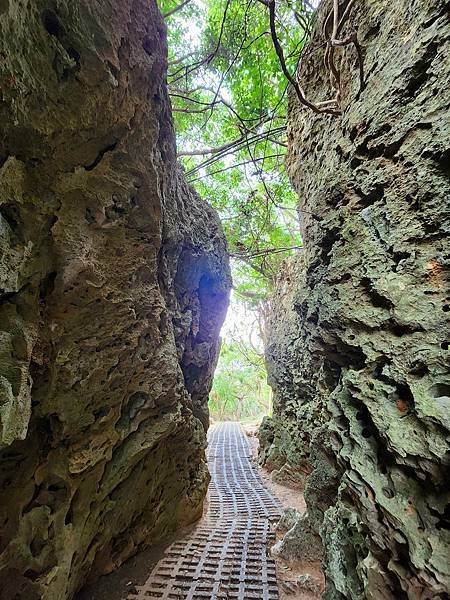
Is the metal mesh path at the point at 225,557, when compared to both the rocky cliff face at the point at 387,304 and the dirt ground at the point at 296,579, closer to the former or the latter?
the dirt ground at the point at 296,579

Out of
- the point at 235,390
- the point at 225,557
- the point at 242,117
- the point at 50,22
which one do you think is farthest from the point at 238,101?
the point at 235,390

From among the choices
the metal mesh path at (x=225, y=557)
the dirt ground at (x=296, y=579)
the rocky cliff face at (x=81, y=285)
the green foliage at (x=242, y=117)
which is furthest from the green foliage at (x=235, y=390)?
the rocky cliff face at (x=81, y=285)

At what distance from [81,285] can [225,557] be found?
3450 mm

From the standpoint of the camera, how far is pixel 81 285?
7.19 ft

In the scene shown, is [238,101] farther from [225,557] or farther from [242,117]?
[225,557]

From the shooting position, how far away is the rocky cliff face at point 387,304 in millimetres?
1577

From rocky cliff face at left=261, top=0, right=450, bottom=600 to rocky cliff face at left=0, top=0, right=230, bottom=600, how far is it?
1.53 meters

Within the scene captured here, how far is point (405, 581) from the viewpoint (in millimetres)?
1489

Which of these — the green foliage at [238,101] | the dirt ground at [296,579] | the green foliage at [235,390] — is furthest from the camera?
the green foliage at [235,390]

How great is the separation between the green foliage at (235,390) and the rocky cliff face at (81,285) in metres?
15.0

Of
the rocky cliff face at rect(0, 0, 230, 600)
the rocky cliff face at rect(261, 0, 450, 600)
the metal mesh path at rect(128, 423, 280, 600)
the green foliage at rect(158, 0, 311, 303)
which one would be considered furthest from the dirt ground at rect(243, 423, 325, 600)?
the green foliage at rect(158, 0, 311, 303)

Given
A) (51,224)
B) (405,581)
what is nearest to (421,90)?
(51,224)

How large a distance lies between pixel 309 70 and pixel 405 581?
4.68m

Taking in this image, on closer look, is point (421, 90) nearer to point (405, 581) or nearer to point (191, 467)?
point (405, 581)
